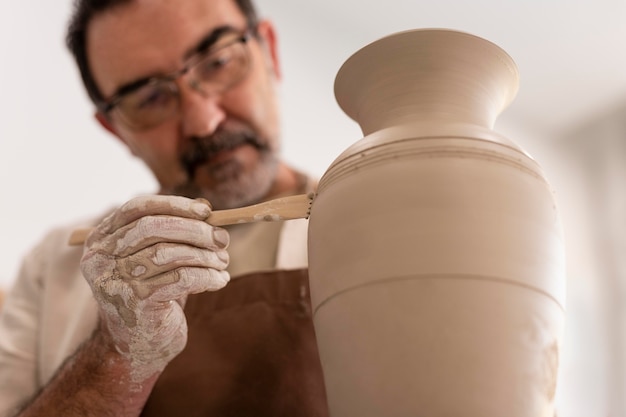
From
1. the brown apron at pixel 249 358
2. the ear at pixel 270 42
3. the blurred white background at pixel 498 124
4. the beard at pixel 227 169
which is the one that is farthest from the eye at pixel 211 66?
the blurred white background at pixel 498 124

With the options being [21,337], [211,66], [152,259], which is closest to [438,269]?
[152,259]

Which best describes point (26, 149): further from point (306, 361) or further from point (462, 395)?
point (462, 395)

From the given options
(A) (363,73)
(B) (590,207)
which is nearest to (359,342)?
(A) (363,73)

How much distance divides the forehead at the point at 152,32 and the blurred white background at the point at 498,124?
1.02 metres

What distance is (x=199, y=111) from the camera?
1.51 m

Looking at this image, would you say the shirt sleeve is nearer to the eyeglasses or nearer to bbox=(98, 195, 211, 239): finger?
the eyeglasses

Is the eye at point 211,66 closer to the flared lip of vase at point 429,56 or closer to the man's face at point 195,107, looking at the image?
the man's face at point 195,107

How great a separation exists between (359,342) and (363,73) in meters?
0.34

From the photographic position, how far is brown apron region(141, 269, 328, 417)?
3.50ft

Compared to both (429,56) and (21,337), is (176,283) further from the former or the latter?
(21,337)

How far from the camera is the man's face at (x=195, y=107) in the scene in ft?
4.98

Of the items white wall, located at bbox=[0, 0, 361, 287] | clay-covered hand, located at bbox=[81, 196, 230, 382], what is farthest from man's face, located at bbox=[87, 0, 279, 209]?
Answer: white wall, located at bbox=[0, 0, 361, 287]

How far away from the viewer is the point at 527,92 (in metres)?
3.37

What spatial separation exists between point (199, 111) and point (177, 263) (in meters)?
0.76
